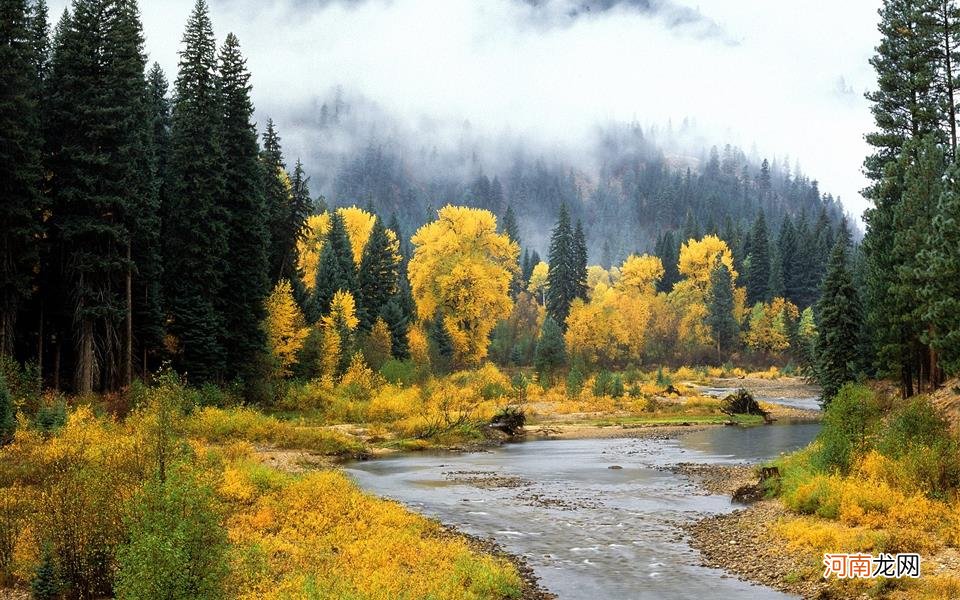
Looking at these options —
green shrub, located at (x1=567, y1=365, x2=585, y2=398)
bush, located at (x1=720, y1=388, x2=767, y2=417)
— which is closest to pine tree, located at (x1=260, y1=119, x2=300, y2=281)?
green shrub, located at (x1=567, y1=365, x2=585, y2=398)

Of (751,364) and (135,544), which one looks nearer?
(135,544)

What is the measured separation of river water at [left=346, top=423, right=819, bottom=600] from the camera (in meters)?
17.5

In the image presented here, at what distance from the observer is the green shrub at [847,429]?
23.8 meters

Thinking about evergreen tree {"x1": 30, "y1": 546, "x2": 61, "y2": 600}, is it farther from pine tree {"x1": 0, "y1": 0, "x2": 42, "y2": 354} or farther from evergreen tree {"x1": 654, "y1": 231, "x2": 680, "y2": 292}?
evergreen tree {"x1": 654, "y1": 231, "x2": 680, "y2": 292}

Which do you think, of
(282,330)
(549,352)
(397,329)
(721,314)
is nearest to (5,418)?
(282,330)

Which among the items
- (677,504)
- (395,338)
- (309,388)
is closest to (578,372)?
(395,338)

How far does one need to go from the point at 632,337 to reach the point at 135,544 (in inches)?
3645

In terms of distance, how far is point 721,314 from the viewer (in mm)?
104375

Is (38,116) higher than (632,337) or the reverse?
higher

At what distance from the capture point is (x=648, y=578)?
1747cm

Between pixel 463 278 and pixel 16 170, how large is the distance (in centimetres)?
4144

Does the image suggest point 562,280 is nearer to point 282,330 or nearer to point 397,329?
point 397,329

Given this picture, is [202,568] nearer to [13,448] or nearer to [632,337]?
[13,448]

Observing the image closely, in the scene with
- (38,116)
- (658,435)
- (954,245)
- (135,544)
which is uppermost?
(38,116)
